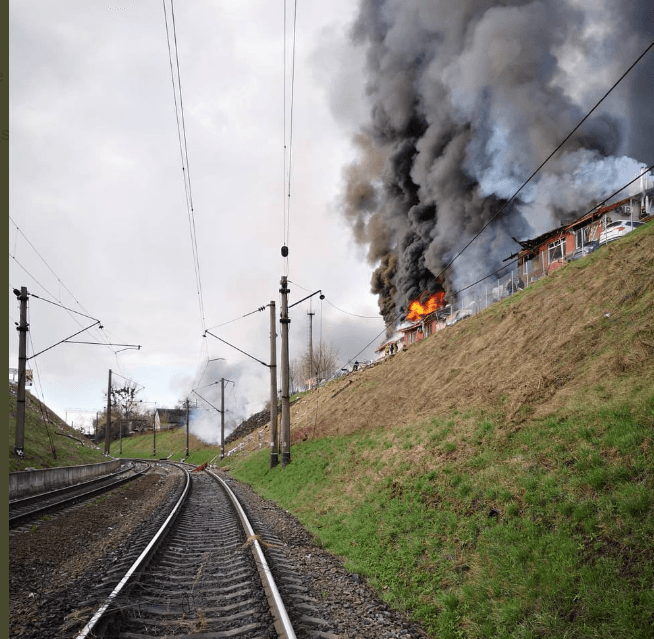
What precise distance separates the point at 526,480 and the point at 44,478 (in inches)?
939

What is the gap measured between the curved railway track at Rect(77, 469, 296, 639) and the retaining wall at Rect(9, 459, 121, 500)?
42.0 ft

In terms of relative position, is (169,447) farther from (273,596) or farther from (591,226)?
(273,596)

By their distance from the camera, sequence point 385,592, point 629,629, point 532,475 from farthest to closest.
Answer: point 532,475
point 385,592
point 629,629

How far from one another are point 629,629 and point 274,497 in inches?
650

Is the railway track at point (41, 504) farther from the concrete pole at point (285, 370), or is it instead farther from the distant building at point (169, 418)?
the distant building at point (169, 418)

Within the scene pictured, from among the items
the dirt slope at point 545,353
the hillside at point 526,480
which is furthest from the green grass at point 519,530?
the dirt slope at point 545,353

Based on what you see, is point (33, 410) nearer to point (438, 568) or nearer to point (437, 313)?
point (437, 313)

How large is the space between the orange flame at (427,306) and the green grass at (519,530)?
28.4m

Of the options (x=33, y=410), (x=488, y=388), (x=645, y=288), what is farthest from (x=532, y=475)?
(x=33, y=410)

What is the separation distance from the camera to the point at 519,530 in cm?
700

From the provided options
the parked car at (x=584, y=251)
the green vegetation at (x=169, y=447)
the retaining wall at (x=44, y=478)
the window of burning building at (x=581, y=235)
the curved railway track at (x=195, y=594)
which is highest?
the window of burning building at (x=581, y=235)

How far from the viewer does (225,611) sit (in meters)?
6.00

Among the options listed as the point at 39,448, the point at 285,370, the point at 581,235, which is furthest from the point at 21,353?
the point at 581,235

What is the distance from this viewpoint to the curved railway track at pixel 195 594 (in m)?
5.33
